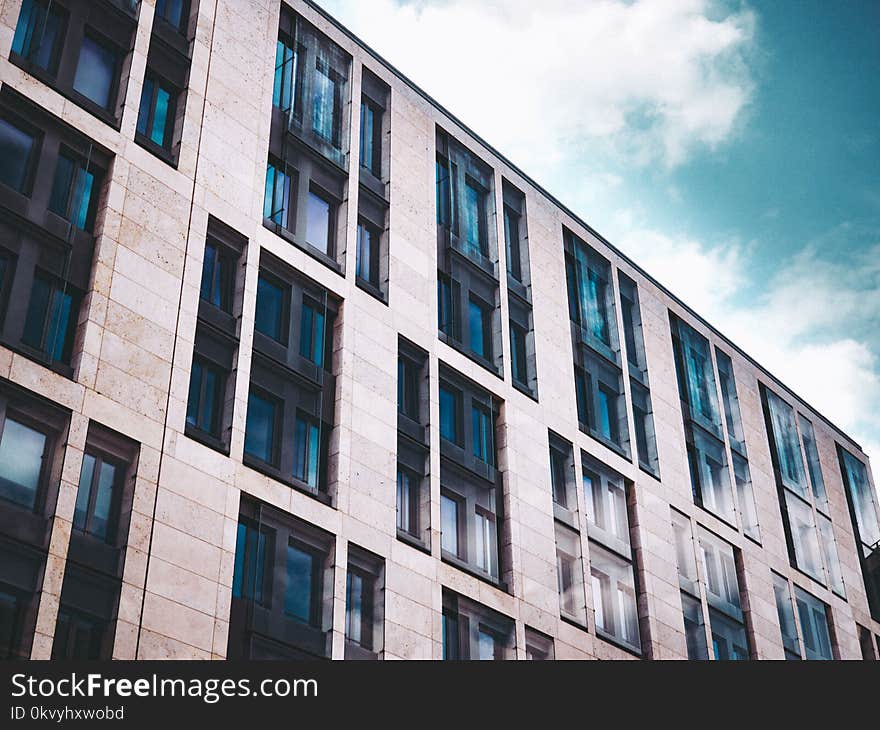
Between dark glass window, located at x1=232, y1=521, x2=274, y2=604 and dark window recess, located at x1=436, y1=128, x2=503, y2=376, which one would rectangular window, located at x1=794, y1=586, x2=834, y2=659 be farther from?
dark glass window, located at x1=232, y1=521, x2=274, y2=604

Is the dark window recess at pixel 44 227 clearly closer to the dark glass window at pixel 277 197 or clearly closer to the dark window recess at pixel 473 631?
the dark glass window at pixel 277 197

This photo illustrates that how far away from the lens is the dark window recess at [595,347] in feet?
169

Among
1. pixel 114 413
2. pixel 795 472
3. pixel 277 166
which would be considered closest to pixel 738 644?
pixel 795 472

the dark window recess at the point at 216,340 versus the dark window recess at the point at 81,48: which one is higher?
the dark window recess at the point at 81,48

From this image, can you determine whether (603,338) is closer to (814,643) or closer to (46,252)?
(814,643)

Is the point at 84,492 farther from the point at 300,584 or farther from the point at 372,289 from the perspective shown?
the point at 372,289

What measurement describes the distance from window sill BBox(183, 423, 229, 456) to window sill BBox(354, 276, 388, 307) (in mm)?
9055

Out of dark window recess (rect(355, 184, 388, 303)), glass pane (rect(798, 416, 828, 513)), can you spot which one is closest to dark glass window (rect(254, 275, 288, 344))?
dark window recess (rect(355, 184, 388, 303))

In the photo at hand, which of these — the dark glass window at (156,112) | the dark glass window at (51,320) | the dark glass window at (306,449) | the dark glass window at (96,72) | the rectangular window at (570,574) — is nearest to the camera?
the dark glass window at (51,320)

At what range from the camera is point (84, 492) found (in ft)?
103

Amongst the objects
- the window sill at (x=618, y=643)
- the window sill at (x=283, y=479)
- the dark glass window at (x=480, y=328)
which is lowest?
the window sill at (x=618, y=643)

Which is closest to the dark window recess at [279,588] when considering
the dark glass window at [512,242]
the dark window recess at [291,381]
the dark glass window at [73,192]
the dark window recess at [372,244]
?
the dark window recess at [291,381]

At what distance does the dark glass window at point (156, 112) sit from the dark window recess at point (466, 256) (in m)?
11.8

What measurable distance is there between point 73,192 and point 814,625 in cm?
4009
